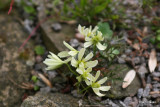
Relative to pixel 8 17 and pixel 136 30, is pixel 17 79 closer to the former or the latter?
pixel 8 17

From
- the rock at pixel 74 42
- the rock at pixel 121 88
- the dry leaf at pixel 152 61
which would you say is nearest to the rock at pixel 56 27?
the rock at pixel 74 42

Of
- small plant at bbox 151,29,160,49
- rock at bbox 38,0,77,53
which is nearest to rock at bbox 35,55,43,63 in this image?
rock at bbox 38,0,77,53

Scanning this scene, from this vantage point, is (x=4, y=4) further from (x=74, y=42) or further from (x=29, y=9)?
(x=74, y=42)

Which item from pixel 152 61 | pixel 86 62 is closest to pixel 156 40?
pixel 152 61

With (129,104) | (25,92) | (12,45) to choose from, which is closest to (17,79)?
(25,92)

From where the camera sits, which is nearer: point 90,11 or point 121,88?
point 121,88

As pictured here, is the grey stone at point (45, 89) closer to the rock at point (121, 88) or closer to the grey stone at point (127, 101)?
the rock at point (121, 88)
